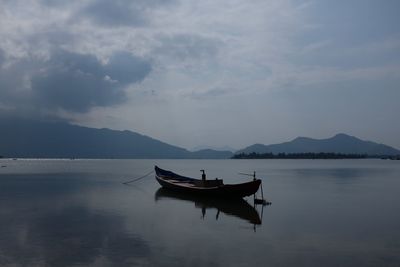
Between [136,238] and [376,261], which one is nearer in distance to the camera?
[376,261]

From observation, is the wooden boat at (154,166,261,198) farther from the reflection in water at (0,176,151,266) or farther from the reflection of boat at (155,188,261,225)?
the reflection in water at (0,176,151,266)

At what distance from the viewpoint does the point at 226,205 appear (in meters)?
31.5

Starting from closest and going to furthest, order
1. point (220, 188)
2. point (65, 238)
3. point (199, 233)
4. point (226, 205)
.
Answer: point (65, 238) → point (199, 233) → point (226, 205) → point (220, 188)

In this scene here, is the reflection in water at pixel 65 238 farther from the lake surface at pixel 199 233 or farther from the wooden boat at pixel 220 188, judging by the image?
the wooden boat at pixel 220 188

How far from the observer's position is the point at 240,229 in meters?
21.5

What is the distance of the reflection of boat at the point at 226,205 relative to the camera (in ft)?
85.9

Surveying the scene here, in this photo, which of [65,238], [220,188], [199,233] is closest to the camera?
[65,238]

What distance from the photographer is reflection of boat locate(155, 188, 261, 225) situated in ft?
85.9

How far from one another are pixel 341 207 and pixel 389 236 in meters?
10.9

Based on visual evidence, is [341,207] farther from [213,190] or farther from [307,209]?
[213,190]

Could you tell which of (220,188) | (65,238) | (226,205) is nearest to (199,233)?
(65,238)

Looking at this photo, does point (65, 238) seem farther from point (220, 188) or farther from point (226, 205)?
point (220, 188)

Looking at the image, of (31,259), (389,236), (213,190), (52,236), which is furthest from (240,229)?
(213,190)

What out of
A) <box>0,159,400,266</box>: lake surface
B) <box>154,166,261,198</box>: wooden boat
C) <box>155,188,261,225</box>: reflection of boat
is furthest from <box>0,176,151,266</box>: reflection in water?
<box>154,166,261,198</box>: wooden boat
